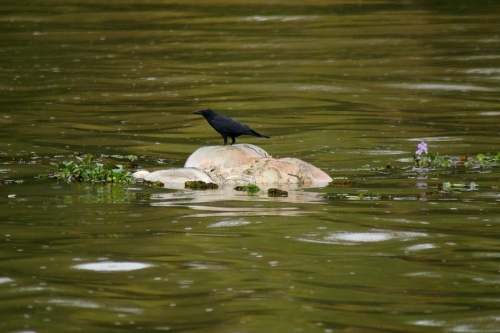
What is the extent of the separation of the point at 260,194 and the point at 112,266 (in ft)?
9.35

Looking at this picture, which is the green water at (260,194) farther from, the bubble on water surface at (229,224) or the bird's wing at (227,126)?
the bird's wing at (227,126)

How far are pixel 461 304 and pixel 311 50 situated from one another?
13.7m

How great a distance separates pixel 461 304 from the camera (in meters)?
5.92

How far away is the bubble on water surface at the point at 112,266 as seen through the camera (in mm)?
6617

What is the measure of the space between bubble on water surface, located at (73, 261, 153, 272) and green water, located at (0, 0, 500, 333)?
0.03 meters

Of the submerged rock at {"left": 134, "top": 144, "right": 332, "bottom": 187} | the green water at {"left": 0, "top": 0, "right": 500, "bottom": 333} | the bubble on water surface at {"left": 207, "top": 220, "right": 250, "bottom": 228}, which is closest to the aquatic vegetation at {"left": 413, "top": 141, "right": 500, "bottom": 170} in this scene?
the green water at {"left": 0, "top": 0, "right": 500, "bottom": 333}

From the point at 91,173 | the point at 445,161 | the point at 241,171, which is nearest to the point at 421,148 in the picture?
the point at 445,161

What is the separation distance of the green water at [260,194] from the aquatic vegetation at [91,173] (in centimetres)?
20

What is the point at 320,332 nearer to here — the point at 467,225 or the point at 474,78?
the point at 467,225

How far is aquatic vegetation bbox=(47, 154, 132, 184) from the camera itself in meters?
9.98

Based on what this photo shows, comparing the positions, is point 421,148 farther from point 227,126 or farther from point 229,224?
point 229,224

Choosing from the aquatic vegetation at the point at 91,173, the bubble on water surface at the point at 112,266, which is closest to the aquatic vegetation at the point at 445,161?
the aquatic vegetation at the point at 91,173

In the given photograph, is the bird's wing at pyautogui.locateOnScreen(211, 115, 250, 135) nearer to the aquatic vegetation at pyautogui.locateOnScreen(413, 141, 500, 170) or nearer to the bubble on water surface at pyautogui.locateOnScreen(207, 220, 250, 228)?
the aquatic vegetation at pyautogui.locateOnScreen(413, 141, 500, 170)

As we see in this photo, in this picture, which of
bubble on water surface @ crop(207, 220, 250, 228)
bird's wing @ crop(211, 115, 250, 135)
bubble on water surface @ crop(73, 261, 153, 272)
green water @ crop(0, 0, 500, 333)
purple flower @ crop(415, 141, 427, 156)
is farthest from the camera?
→ purple flower @ crop(415, 141, 427, 156)
